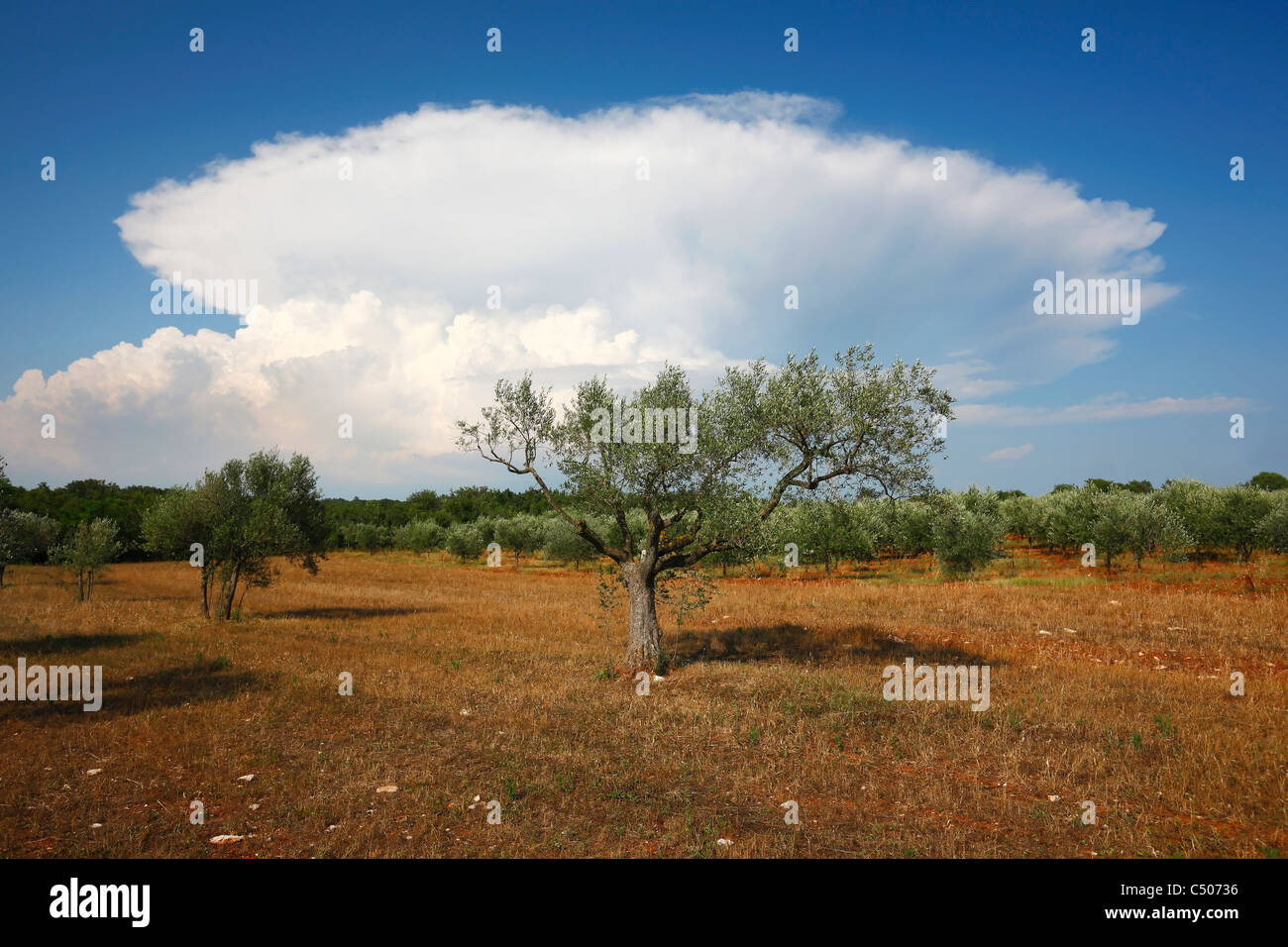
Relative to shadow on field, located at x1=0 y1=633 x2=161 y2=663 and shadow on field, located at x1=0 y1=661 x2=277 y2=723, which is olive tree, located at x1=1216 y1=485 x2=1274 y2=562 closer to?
shadow on field, located at x1=0 y1=661 x2=277 y2=723

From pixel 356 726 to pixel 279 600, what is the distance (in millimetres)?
Result: 34982

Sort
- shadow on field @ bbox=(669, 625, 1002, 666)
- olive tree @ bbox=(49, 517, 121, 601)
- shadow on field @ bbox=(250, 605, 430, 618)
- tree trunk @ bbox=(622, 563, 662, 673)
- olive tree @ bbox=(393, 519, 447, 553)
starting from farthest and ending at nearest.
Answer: olive tree @ bbox=(393, 519, 447, 553)
olive tree @ bbox=(49, 517, 121, 601)
shadow on field @ bbox=(250, 605, 430, 618)
shadow on field @ bbox=(669, 625, 1002, 666)
tree trunk @ bbox=(622, 563, 662, 673)

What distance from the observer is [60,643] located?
26.5 m

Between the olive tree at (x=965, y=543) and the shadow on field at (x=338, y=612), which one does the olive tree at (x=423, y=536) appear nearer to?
the shadow on field at (x=338, y=612)

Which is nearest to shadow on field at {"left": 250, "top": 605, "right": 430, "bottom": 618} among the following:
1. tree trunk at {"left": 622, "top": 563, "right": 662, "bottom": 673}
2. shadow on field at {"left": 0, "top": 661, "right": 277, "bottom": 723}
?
shadow on field at {"left": 0, "top": 661, "right": 277, "bottom": 723}

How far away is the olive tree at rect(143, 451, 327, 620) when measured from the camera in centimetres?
3512

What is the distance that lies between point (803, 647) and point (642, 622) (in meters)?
8.24

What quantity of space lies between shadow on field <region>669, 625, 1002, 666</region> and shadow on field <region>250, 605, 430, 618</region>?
19.9 metres

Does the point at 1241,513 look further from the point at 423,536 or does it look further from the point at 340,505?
the point at 340,505

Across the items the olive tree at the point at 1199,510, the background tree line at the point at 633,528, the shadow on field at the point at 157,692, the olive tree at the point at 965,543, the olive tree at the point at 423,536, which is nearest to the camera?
the shadow on field at the point at 157,692

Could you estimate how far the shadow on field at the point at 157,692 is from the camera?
56.3 ft

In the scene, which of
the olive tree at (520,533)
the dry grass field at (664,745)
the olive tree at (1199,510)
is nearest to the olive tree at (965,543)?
the olive tree at (1199,510)

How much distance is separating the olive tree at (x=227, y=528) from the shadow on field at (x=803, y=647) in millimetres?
24510

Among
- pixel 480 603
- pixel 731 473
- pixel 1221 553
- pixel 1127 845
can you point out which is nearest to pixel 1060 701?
pixel 1127 845
